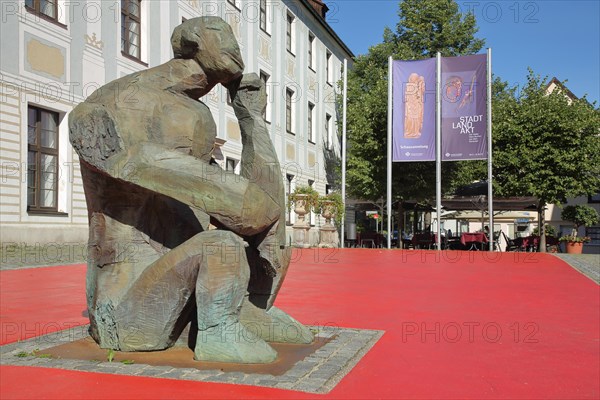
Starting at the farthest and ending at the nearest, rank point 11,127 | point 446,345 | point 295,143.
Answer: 1. point 295,143
2. point 11,127
3. point 446,345

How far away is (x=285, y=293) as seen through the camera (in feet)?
26.3

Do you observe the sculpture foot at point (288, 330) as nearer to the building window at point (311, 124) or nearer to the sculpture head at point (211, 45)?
the sculpture head at point (211, 45)

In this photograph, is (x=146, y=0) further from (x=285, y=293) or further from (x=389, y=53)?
(x=389, y=53)

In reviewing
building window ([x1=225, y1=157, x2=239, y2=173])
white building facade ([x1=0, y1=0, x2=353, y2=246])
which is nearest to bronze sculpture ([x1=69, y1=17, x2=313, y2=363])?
white building facade ([x1=0, y1=0, x2=353, y2=246])

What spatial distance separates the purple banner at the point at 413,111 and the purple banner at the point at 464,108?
45 centimetres

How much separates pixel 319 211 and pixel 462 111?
590 cm

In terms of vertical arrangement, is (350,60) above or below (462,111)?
above

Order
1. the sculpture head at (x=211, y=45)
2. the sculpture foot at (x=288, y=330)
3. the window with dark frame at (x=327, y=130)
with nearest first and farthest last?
the sculpture head at (x=211, y=45) < the sculpture foot at (x=288, y=330) < the window with dark frame at (x=327, y=130)

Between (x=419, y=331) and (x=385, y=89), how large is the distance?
72.4 feet

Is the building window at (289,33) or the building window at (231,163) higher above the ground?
the building window at (289,33)

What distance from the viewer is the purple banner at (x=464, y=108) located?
19.6 metres

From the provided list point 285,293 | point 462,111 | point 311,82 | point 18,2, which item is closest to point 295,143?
point 311,82

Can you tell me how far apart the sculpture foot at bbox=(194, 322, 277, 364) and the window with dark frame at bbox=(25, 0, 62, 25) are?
12.5 meters

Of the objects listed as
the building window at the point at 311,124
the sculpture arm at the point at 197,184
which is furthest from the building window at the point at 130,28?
the sculpture arm at the point at 197,184
